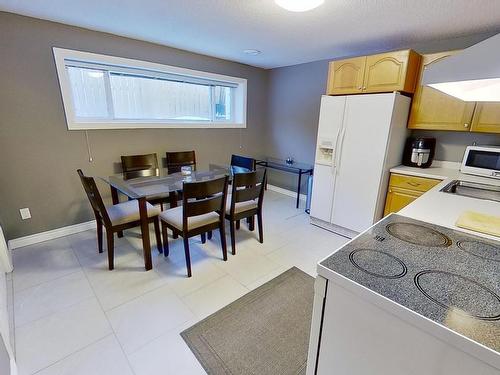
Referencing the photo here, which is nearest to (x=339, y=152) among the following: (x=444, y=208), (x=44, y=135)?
(x=444, y=208)

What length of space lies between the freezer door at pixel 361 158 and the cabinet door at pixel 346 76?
17 centimetres

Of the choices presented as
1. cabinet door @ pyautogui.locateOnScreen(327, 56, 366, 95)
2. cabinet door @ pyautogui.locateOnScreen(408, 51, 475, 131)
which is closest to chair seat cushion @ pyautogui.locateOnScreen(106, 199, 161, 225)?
cabinet door @ pyautogui.locateOnScreen(327, 56, 366, 95)

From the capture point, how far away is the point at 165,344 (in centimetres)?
151

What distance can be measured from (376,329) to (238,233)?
2282 mm

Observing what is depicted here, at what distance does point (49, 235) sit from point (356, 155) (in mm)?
3492

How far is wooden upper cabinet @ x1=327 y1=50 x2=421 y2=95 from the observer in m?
2.33

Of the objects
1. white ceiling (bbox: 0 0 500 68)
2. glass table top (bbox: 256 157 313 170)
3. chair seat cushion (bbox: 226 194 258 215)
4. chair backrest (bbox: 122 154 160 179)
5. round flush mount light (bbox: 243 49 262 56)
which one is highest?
round flush mount light (bbox: 243 49 262 56)

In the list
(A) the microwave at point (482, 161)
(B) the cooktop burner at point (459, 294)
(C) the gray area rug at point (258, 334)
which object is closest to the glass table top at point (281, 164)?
(A) the microwave at point (482, 161)

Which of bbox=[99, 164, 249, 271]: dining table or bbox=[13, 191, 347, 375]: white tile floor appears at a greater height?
bbox=[99, 164, 249, 271]: dining table

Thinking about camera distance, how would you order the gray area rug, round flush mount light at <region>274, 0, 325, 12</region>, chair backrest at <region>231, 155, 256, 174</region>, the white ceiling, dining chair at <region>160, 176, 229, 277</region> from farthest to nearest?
chair backrest at <region>231, 155, 256, 174</region> → dining chair at <region>160, 176, 229, 277</region> → the white ceiling → round flush mount light at <region>274, 0, 325, 12</region> → the gray area rug

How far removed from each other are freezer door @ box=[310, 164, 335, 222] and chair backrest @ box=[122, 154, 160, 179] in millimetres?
1953

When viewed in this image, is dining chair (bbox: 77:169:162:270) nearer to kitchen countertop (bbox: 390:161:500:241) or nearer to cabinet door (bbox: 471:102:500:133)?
kitchen countertop (bbox: 390:161:500:241)

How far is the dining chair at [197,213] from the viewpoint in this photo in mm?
1988

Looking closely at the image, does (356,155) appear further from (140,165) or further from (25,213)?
(25,213)
